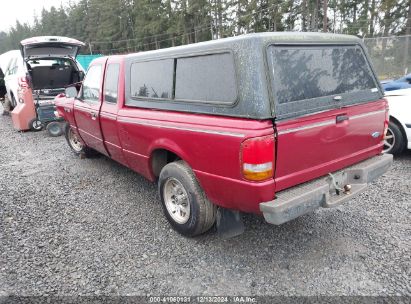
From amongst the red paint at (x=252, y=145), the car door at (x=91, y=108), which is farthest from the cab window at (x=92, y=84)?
the red paint at (x=252, y=145)

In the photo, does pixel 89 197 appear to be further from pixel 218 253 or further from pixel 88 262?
pixel 218 253

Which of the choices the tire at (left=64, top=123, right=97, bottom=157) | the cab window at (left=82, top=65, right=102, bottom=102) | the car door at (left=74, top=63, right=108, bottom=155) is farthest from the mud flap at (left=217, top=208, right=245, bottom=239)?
the tire at (left=64, top=123, right=97, bottom=157)

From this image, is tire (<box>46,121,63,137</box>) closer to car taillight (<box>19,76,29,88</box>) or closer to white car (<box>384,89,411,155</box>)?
car taillight (<box>19,76,29,88</box>)

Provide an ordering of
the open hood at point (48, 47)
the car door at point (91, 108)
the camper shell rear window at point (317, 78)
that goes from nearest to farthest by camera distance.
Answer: the camper shell rear window at point (317, 78) < the car door at point (91, 108) < the open hood at point (48, 47)

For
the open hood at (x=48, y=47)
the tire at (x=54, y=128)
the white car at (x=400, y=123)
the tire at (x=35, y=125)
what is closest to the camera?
the white car at (x=400, y=123)

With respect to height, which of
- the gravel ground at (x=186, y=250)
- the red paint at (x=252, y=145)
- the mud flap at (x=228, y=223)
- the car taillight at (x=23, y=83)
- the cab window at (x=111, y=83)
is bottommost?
the gravel ground at (x=186, y=250)

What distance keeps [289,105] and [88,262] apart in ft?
7.72

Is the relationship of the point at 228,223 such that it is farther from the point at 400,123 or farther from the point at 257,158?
the point at 400,123

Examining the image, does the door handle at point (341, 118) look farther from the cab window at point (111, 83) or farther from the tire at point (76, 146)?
the tire at point (76, 146)

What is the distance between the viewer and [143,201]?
435 centimetres

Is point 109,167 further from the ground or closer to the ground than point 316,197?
closer to the ground

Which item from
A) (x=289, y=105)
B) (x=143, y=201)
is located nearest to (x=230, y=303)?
(x=289, y=105)

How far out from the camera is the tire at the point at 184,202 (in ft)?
10.1

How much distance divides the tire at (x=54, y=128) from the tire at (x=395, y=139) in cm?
Answer: 759
